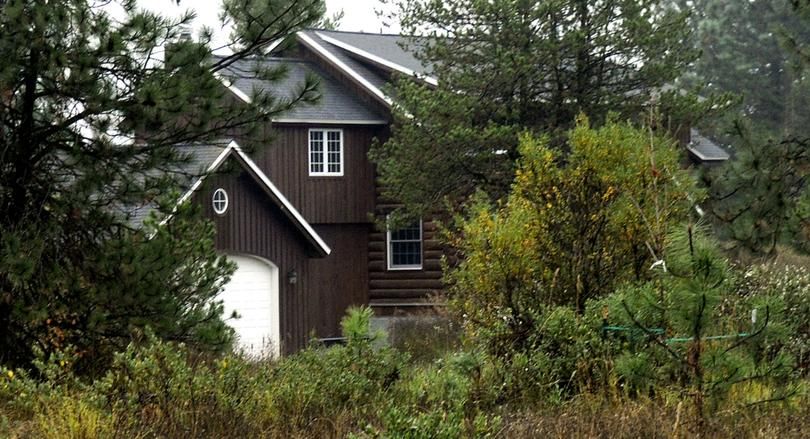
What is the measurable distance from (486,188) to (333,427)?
2204 centimetres

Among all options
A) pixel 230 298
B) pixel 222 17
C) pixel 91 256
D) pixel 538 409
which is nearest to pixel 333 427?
pixel 538 409

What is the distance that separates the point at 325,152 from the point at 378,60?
296 cm

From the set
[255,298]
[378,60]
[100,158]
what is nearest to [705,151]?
[378,60]

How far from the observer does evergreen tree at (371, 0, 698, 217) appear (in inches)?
1230

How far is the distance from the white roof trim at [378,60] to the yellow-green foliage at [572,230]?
812 inches

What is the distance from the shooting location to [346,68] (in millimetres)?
39031

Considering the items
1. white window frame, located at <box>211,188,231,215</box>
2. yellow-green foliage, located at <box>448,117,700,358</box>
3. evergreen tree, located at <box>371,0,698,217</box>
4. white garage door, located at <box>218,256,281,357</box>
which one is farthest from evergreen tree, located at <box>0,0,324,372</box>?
white garage door, located at <box>218,256,281,357</box>

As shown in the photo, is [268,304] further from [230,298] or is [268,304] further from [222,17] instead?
[222,17]

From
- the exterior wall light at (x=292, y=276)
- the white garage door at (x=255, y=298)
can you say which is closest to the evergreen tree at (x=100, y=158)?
the white garage door at (x=255, y=298)

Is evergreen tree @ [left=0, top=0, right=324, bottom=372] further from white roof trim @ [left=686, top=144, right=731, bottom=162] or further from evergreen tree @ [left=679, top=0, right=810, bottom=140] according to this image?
evergreen tree @ [left=679, top=0, right=810, bottom=140]

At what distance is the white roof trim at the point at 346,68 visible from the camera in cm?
3762

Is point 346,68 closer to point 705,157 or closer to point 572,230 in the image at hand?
point 705,157

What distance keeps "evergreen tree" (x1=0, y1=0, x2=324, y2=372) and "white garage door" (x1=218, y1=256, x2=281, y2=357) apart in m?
19.9

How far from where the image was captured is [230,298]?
3350 cm
